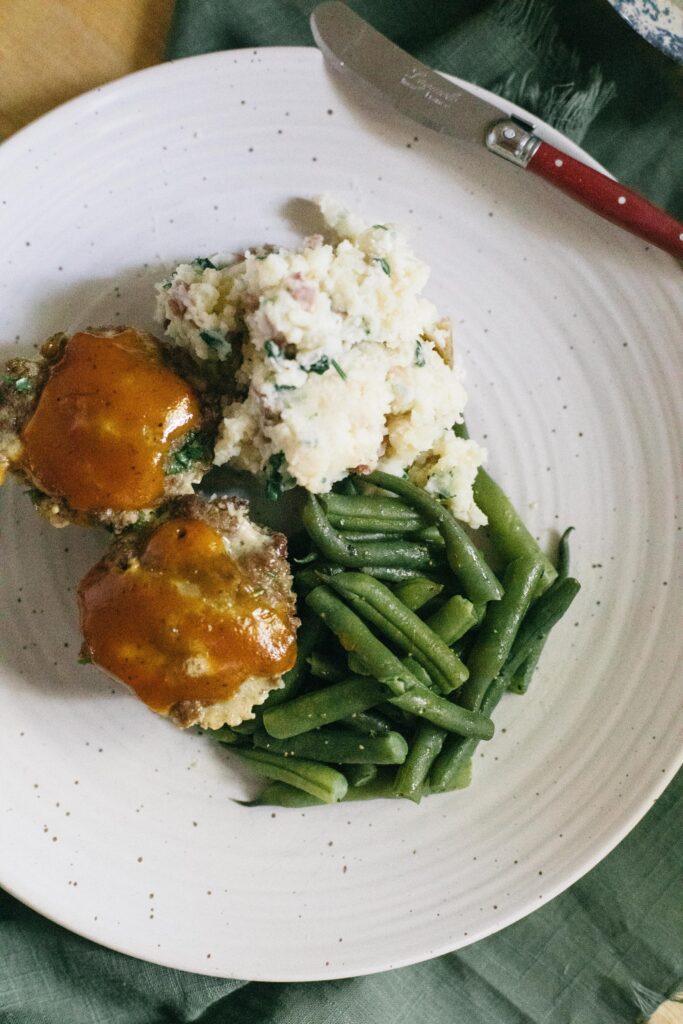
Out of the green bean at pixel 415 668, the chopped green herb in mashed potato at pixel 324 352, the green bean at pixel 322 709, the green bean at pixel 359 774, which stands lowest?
the green bean at pixel 359 774

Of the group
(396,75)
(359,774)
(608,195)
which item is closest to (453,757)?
(359,774)

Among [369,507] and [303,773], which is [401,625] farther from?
[303,773]

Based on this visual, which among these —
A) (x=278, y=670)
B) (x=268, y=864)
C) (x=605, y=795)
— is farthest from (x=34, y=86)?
(x=605, y=795)

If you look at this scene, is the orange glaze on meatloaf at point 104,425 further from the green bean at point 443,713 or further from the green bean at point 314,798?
the green bean at point 314,798

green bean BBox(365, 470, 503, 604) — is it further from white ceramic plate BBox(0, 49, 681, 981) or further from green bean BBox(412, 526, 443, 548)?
white ceramic plate BBox(0, 49, 681, 981)

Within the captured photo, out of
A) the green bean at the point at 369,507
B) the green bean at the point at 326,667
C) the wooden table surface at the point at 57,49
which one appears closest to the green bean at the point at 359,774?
the green bean at the point at 326,667
